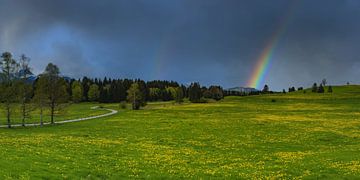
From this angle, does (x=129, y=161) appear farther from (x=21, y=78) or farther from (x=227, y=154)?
(x=21, y=78)

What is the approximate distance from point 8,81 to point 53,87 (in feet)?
36.5

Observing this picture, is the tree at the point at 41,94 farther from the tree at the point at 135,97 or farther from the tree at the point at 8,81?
the tree at the point at 135,97

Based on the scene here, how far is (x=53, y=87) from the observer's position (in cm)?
8469

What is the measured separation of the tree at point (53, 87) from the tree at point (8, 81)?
8.06 meters

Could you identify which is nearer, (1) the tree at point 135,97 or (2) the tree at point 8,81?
(2) the tree at point 8,81

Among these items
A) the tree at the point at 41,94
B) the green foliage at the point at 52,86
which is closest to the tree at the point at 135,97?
the green foliage at the point at 52,86

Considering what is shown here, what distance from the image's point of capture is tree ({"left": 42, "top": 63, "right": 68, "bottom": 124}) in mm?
84312

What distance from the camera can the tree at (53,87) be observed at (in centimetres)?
8431

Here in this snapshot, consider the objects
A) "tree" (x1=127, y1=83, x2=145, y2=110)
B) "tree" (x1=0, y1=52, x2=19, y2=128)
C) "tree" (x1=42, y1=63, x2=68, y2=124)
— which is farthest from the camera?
"tree" (x1=127, y1=83, x2=145, y2=110)

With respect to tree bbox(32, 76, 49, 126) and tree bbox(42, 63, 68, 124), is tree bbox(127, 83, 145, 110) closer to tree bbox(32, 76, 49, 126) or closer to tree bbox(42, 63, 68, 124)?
tree bbox(42, 63, 68, 124)

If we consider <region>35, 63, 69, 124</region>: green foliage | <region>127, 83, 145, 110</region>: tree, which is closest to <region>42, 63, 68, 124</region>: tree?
<region>35, 63, 69, 124</region>: green foliage

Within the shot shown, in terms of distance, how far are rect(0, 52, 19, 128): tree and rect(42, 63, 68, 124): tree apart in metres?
8.06

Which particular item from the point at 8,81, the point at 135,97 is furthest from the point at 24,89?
the point at 135,97

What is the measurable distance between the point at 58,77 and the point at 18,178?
69002 mm
